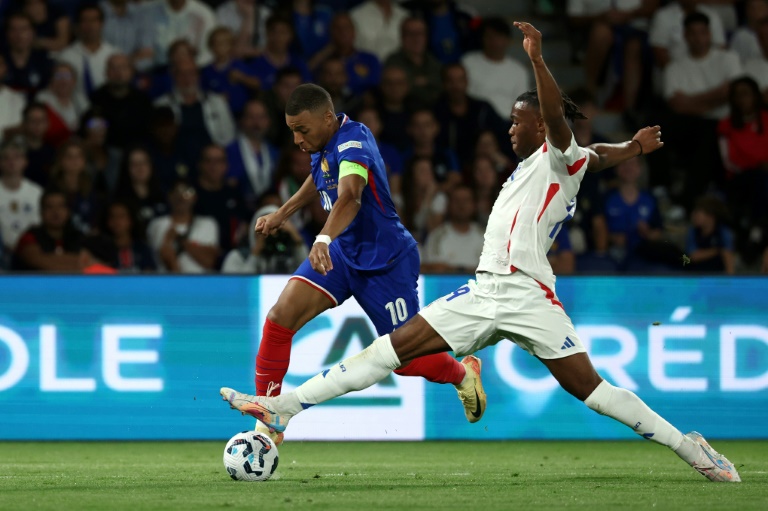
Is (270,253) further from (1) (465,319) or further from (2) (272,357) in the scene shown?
(1) (465,319)

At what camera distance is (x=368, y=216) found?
24.4ft

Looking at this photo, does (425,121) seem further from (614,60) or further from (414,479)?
(414,479)

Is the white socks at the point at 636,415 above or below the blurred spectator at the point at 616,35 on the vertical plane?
below

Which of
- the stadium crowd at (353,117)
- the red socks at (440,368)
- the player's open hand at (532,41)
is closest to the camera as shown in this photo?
the player's open hand at (532,41)

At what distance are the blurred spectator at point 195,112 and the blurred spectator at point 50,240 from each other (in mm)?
1654

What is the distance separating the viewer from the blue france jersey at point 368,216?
7.26m

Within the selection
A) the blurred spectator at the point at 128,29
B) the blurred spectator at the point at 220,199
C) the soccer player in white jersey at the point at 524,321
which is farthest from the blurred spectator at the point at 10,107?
the soccer player in white jersey at the point at 524,321

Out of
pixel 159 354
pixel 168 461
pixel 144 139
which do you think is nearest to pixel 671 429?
pixel 168 461

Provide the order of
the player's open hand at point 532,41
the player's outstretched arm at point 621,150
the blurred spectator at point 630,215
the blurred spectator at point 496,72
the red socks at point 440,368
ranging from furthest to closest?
1. the blurred spectator at point 496,72
2. the blurred spectator at point 630,215
3. the red socks at point 440,368
4. the player's outstretched arm at point 621,150
5. the player's open hand at point 532,41

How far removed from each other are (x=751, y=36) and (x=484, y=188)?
420 centimetres

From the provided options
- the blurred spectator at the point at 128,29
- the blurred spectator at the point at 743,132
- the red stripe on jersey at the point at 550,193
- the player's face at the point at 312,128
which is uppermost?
the blurred spectator at the point at 128,29

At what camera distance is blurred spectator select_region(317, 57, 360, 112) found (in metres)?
13.1

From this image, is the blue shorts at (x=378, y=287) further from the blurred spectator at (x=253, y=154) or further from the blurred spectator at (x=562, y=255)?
the blurred spectator at (x=253, y=154)

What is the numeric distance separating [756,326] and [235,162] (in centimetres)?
541
